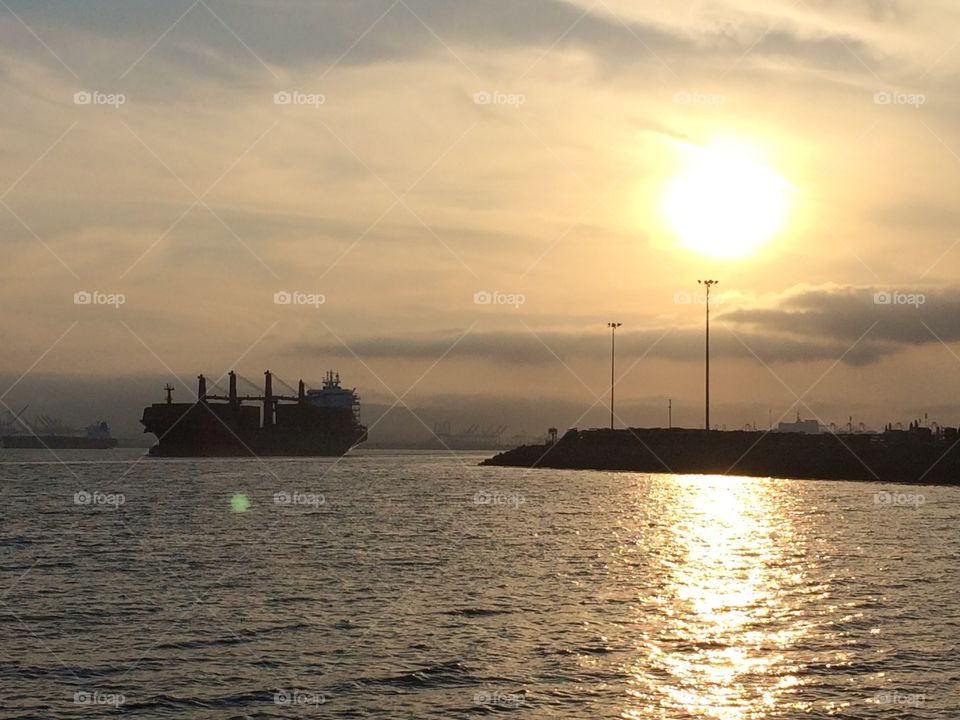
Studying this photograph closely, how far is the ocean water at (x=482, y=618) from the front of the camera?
22047 mm

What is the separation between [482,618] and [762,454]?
360 feet

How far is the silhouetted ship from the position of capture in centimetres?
11488

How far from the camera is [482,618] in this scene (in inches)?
1198

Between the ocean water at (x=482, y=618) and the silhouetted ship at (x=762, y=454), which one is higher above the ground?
the silhouetted ship at (x=762, y=454)

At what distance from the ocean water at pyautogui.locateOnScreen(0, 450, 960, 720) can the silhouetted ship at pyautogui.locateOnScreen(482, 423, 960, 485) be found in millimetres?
52388

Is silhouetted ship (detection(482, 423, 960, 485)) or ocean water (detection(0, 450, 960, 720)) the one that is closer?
ocean water (detection(0, 450, 960, 720))

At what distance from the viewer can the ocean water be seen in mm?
22047

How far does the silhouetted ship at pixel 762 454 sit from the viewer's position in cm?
11488

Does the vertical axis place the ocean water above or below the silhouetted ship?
below

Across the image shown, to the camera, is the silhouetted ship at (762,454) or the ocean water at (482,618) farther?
the silhouetted ship at (762,454)

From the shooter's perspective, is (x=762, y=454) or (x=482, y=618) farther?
(x=762, y=454)

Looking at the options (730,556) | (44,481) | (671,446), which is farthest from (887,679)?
(671,446)

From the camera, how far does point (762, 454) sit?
13425 cm

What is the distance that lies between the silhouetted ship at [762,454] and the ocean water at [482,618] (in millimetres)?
52388
